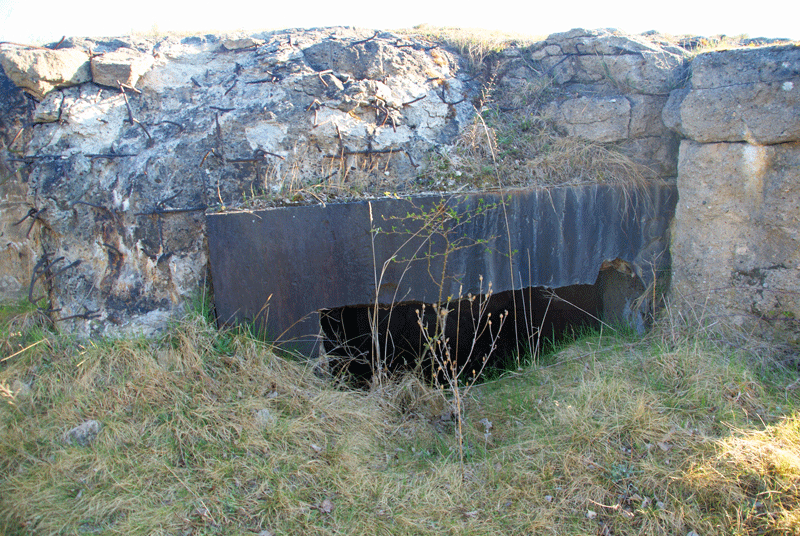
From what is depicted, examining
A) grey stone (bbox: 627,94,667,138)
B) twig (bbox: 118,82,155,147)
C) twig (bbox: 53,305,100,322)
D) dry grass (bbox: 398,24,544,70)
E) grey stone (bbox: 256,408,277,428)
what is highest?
dry grass (bbox: 398,24,544,70)

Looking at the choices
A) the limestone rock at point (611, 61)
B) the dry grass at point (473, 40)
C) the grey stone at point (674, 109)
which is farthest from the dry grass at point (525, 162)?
the dry grass at point (473, 40)

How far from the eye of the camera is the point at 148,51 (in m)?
4.28

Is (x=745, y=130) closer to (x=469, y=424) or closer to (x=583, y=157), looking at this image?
(x=583, y=157)

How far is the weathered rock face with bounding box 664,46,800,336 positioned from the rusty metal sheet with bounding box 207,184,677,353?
453 mm

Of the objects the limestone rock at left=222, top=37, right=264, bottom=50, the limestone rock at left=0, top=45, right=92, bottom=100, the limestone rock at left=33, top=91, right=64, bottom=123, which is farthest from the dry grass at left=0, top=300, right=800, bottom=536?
the limestone rock at left=222, top=37, right=264, bottom=50

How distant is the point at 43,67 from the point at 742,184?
5153 millimetres

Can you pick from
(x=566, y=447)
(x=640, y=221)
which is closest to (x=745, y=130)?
(x=640, y=221)

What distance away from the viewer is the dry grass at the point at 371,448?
2.38 meters

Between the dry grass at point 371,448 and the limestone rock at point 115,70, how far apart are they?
207 cm

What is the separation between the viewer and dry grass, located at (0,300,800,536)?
2.38 m

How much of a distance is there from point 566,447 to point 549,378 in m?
0.80

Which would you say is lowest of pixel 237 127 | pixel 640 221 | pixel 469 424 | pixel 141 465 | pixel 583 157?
pixel 469 424

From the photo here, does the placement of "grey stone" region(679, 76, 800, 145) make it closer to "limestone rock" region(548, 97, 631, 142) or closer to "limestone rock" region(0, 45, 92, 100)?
"limestone rock" region(548, 97, 631, 142)

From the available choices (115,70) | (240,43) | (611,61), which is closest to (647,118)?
(611,61)
